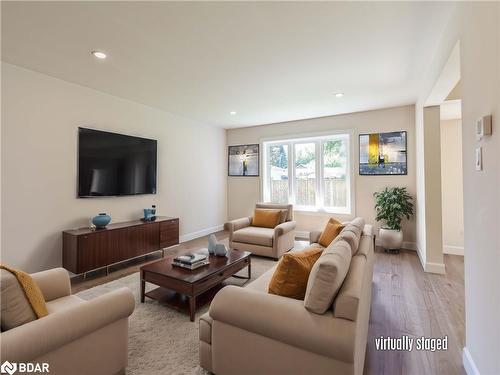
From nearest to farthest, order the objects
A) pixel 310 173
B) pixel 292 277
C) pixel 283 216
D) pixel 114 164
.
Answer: pixel 292 277 < pixel 114 164 < pixel 283 216 < pixel 310 173

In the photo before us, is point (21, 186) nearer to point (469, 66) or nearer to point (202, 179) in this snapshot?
point (202, 179)

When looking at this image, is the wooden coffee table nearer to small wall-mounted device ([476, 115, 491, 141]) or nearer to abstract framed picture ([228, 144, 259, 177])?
small wall-mounted device ([476, 115, 491, 141])

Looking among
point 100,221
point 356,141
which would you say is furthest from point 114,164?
point 356,141

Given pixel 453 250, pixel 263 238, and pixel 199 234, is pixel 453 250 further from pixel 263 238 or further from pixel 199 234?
pixel 199 234

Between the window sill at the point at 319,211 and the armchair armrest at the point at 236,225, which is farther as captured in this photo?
the window sill at the point at 319,211

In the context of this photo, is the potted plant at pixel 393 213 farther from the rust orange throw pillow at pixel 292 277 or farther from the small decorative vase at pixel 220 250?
the rust orange throw pillow at pixel 292 277

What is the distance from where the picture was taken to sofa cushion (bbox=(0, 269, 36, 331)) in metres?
1.21

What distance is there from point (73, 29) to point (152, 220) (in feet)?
8.90

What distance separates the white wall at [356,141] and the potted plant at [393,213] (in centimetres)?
29

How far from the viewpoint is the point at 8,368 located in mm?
1068

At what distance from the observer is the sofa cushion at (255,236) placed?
12.8ft

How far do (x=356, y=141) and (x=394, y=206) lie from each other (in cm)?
148

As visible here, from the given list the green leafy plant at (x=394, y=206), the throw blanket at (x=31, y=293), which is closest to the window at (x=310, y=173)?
the green leafy plant at (x=394, y=206)

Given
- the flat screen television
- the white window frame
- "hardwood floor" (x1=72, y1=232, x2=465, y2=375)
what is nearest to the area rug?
"hardwood floor" (x1=72, y1=232, x2=465, y2=375)
